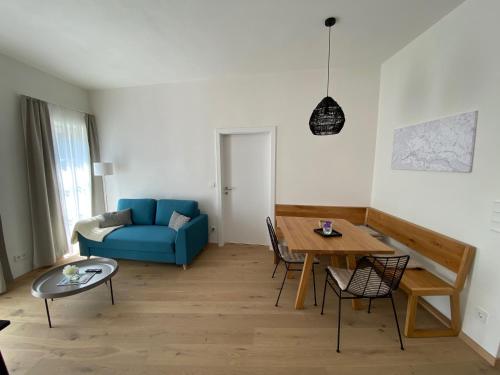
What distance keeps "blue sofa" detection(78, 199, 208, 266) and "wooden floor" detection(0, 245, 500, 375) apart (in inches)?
16.6

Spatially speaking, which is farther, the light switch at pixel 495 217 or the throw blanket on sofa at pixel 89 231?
the throw blanket on sofa at pixel 89 231

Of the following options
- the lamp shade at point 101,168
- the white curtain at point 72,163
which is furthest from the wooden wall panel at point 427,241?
the white curtain at point 72,163

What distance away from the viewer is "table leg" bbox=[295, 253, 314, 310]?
1923 millimetres

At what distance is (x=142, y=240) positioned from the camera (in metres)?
2.69

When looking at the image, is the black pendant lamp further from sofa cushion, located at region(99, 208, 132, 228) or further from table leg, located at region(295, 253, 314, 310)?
sofa cushion, located at region(99, 208, 132, 228)

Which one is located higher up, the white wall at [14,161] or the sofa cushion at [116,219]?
the white wall at [14,161]

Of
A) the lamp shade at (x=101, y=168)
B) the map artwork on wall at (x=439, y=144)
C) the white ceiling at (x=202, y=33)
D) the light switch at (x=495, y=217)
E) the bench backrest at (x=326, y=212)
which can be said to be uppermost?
the white ceiling at (x=202, y=33)

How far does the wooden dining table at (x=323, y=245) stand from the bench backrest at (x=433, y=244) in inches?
Result: 18.9

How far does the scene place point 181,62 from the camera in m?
2.65

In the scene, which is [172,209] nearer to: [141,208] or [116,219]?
[141,208]

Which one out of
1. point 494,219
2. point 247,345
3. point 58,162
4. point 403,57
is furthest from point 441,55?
point 58,162

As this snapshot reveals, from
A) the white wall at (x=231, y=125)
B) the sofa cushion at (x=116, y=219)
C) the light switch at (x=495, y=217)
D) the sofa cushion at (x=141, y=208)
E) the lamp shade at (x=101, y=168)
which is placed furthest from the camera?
the sofa cushion at (x=141, y=208)

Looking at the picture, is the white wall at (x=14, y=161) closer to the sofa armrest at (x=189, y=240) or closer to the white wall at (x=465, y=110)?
the sofa armrest at (x=189, y=240)

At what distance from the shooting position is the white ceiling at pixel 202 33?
1703mm
